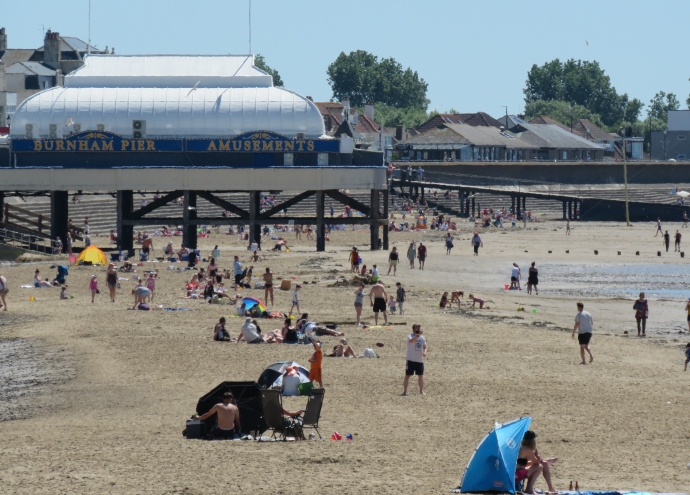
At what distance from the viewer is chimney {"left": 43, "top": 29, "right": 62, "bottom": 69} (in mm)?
100919

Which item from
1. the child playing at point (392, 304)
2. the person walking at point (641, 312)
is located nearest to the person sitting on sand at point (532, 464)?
the person walking at point (641, 312)

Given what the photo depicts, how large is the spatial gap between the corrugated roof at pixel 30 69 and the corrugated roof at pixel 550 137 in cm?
4303

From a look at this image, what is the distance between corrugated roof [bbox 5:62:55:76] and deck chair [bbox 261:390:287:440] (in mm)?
85016

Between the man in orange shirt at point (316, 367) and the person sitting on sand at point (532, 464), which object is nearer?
the person sitting on sand at point (532, 464)

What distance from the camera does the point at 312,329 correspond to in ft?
Answer: 80.9

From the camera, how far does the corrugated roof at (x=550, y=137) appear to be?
115m

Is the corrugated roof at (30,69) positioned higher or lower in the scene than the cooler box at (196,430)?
higher

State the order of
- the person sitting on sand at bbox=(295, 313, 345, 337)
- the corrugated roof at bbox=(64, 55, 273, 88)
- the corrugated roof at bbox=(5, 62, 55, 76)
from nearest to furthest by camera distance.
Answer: the person sitting on sand at bbox=(295, 313, 345, 337)
the corrugated roof at bbox=(64, 55, 273, 88)
the corrugated roof at bbox=(5, 62, 55, 76)

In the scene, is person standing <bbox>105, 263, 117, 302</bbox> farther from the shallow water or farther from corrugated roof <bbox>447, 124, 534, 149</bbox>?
corrugated roof <bbox>447, 124, 534, 149</bbox>

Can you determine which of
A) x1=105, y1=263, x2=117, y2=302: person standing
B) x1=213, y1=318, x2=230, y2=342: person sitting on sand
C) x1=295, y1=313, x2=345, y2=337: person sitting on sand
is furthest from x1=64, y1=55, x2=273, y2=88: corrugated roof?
x1=213, y1=318, x2=230, y2=342: person sitting on sand

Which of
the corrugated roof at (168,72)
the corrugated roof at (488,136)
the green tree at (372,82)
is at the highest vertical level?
the green tree at (372,82)

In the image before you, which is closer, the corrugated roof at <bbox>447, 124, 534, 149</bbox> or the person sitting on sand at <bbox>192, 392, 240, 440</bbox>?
the person sitting on sand at <bbox>192, 392, 240, 440</bbox>

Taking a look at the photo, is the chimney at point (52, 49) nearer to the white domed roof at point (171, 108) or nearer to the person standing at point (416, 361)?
the white domed roof at point (171, 108)

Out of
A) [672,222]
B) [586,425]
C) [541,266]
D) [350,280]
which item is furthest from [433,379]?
→ [672,222]
